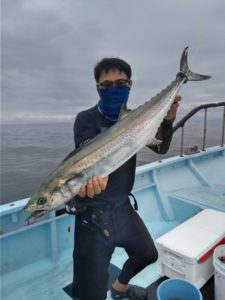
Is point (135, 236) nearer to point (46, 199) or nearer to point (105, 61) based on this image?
point (46, 199)

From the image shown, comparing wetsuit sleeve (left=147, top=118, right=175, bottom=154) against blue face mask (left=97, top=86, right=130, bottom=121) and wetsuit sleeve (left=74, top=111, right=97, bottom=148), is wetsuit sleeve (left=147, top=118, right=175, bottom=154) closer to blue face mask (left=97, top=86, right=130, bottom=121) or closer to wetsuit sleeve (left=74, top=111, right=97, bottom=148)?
blue face mask (left=97, top=86, right=130, bottom=121)

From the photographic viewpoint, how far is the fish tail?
2676 millimetres

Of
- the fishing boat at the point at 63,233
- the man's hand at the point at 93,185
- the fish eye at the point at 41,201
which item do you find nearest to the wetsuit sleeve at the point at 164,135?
the man's hand at the point at 93,185

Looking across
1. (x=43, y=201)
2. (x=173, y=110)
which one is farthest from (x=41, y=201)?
(x=173, y=110)

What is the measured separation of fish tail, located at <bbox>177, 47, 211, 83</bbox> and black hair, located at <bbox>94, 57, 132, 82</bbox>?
0.60 meters

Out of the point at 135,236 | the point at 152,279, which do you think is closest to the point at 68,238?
the point at 152,279

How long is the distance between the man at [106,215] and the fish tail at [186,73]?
0.33 m

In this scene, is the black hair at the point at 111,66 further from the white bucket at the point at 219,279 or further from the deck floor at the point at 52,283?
the deck floor at the point at 52,283

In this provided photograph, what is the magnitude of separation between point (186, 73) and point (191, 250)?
1.89 metres

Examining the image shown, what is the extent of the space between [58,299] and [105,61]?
2.64 metres

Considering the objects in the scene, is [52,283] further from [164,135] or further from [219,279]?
[164,135]

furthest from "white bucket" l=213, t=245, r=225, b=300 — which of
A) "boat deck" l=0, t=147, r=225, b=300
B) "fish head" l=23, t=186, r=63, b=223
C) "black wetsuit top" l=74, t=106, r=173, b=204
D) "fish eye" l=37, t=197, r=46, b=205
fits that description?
"fish eye" l=37, t=197, r=46, b=205

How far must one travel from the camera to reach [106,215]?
A: 2.36 meters

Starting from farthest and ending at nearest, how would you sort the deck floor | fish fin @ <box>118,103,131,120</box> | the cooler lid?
the deck floor, the cooler lid, fish fin @ <box>118,103,131,120</box>
